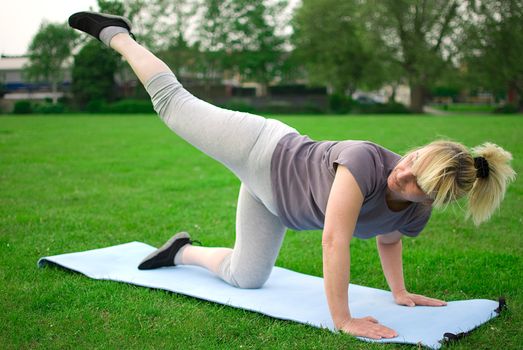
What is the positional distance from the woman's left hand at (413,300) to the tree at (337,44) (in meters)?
40.3

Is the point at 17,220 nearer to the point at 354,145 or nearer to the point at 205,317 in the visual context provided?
the point at 205,317

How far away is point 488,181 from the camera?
2971 mm

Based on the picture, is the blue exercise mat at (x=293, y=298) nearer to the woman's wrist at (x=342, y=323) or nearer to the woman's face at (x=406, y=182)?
the woman's wrist at (x=342, y=323)

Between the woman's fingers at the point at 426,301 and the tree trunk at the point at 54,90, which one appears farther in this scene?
the tree trunk at the point at 54,90

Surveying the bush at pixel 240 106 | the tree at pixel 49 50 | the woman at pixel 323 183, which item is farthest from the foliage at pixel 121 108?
the woman at pixel 323 183

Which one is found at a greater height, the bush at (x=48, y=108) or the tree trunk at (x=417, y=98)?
the tree trunk at (x=417, y=98)

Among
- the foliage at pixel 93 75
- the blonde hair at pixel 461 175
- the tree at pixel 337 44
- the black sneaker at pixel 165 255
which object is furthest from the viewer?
the tree at pixel 337 44

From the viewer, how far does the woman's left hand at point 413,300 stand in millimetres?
3617

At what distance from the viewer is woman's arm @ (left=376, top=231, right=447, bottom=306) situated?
142 inches

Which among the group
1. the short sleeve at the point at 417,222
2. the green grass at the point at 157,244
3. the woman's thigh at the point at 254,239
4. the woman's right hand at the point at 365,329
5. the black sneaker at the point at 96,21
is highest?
the black sneaker at the point at 96,21

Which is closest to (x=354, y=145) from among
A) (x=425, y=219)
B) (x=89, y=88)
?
(x=425, y=219)

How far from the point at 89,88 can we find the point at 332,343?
1481 inches

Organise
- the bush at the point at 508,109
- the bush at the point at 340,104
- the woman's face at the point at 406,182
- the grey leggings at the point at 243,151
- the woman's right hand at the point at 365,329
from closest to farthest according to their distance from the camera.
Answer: the woman's face at the point at 406,182
the woman's right hand at the point at 365,329
the grey leggings at the point at 243,151
the bush at the point at 508,109
the bush at the point at 340,104

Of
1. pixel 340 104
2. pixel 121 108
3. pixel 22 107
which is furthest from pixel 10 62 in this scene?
pixel 340 104
